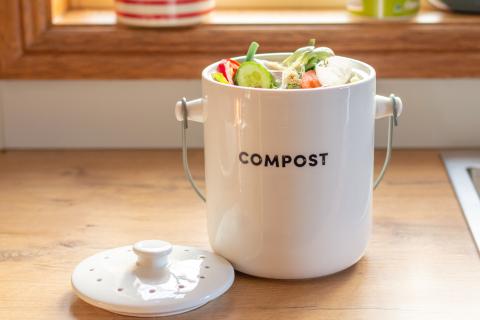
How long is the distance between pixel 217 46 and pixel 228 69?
351 mm

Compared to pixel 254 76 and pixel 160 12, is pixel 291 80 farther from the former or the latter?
pixel 160 12

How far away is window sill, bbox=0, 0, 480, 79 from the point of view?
1167 mm

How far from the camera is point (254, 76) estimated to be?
2.63 ft

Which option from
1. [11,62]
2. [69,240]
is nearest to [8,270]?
[69,240]

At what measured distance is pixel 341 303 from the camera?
2.56 ft

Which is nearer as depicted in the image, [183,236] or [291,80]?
[291,80]

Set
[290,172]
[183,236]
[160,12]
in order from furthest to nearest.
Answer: [160,12], [183,236], [290,172]

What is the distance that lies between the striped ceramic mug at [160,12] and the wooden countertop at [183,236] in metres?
0.18

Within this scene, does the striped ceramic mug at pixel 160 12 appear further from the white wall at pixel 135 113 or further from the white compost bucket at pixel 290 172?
the white compost bucket at pixel 290 172

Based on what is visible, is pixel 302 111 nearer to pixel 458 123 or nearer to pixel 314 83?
pixel 314 83

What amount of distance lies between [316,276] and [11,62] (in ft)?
1.86

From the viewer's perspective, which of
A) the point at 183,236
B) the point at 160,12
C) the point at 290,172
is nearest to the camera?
the point at 290,172

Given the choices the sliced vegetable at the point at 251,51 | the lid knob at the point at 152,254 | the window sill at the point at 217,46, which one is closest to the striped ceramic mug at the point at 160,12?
the window sill at the point at 217,46

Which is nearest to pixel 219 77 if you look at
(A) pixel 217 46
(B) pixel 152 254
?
(B) pixel 152 254
